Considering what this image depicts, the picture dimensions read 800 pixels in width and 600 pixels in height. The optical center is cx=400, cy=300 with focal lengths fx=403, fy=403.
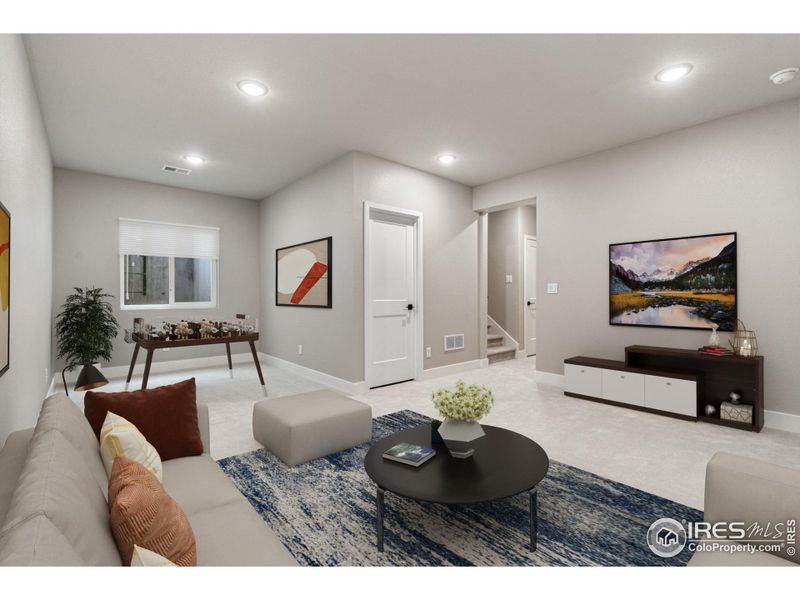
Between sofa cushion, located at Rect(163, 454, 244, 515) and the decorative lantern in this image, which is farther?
the decorative lantern

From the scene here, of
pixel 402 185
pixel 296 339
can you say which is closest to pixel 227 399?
pixel 296 339

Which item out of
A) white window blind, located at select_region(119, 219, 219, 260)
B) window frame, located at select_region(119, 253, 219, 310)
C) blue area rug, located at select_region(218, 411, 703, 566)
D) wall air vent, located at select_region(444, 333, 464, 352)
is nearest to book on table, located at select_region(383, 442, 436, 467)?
blue area rug, located at select_region(218, 411, 703, 566)

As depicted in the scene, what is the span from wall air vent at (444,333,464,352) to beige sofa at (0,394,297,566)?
3.85 m

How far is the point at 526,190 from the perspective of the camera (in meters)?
5.11

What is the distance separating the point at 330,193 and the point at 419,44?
2497 millimetres

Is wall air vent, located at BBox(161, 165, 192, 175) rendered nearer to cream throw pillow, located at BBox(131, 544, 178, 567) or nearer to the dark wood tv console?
cream throw pillow, located at BBox(131, 544, 178, 567)

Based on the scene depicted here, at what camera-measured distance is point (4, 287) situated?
1.78 meters

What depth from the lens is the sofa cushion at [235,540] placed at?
1.16 meters

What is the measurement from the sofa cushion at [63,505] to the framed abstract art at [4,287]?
1001 millimetres

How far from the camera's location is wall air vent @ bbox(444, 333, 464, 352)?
214 inches

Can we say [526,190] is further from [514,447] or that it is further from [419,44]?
[514,447]

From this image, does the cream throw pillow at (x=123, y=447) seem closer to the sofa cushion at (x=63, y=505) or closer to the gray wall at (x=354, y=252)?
the sofa cushion at (x=63, y=505)

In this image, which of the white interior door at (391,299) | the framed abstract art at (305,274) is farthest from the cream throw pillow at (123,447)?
the framed abstract art at (305,274)

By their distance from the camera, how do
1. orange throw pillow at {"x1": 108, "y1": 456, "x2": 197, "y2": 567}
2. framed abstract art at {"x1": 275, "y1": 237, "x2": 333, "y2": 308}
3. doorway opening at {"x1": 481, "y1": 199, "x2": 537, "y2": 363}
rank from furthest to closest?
doorway opening at {"x1": 481, "y1": 199, "x2": 537, "y2": 363} < framed abstract art at {"x1": 275, "y1": 237, "x2": 333, "y2": 308} < orange throw pillow at {"x1": 108, "y1": 456, "x2": 197, "y2": 567}
